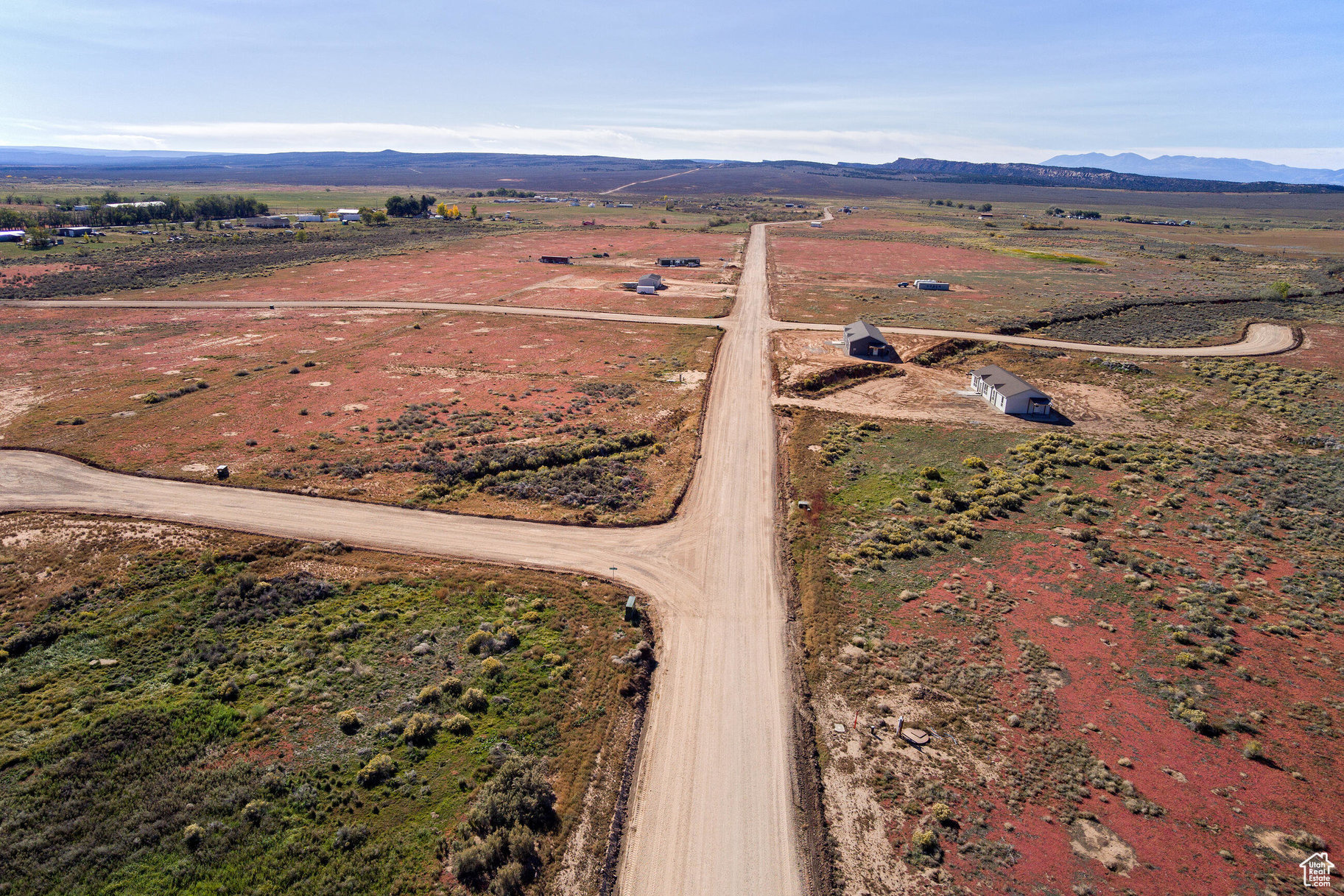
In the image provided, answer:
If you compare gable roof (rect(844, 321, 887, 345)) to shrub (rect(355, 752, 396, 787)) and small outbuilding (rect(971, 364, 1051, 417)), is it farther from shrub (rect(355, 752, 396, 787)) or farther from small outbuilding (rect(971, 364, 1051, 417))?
shrub (rect(355, 752, 396, 787))

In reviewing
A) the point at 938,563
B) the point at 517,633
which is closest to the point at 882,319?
the point at 938,563

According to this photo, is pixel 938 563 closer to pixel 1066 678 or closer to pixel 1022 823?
pixel 1066 678

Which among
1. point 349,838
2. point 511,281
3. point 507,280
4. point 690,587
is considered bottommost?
point 349,838

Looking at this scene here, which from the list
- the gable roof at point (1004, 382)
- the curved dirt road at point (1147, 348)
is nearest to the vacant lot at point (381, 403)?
the curved dirt road at point (1147, 348)

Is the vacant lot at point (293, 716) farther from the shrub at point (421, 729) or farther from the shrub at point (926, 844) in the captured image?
the shrub at point (926, 844)

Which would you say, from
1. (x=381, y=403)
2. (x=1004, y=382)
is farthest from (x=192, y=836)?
(x=1004, y=382)

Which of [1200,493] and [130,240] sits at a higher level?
[130,240]

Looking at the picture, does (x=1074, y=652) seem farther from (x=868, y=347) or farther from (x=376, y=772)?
(x=868, y=347)
